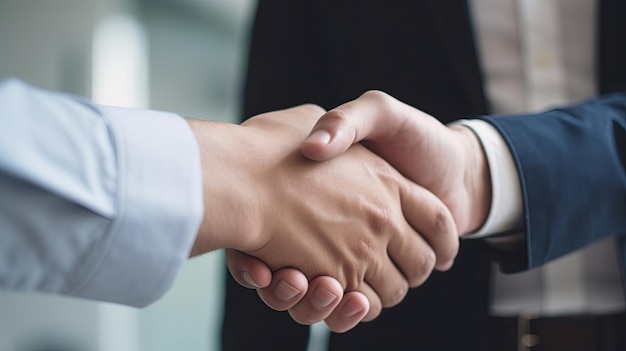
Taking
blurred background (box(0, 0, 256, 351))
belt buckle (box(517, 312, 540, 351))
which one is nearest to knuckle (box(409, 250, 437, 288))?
belt buckle (box(517, 312, 540, 351))

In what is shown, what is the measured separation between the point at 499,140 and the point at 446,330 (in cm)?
27

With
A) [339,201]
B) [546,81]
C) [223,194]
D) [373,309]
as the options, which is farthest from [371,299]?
[546,81]

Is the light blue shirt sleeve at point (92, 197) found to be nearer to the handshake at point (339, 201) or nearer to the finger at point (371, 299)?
the handshake at point (339, 201)

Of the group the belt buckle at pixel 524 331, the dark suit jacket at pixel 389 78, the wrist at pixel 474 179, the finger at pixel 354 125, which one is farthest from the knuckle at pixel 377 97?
the belt buckle at pixel 524 331

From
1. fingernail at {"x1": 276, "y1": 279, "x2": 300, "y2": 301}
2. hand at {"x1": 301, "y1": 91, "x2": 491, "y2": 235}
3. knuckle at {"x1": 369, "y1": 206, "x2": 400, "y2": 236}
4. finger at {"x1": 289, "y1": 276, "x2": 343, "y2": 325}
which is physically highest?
hand at {"x1": 301, "y1": 91, "x2": 491, "y2": 235}

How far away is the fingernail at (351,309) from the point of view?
2.06 feet

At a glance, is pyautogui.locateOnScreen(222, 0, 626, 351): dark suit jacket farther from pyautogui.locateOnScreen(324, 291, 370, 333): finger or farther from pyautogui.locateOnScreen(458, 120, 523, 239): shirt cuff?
pyautogui.locateOnScreen(324, 291, 370, 333): finger

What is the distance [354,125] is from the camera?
1.92ft

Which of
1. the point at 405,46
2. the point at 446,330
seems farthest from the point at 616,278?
the point at 405,46

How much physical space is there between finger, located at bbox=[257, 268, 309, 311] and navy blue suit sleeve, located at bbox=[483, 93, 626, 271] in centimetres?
25

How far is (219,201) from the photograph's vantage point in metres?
0.52

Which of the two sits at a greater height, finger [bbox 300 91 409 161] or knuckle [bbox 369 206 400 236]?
finger [bbox 300 91 409 161]

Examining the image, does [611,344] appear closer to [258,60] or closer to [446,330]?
[446,330]

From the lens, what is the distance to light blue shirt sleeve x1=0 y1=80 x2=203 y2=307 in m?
0.44
